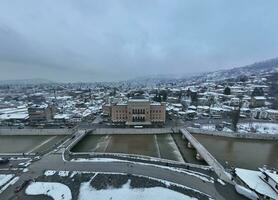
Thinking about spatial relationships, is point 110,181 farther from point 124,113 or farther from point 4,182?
point 124,113

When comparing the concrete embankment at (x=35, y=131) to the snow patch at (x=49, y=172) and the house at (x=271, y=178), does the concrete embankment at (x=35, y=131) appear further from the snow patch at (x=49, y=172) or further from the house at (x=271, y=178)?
the house at (x=271, y=178)

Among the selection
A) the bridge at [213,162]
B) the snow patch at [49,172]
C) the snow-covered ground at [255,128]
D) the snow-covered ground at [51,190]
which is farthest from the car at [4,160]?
the snow-covered ground at [255,128]

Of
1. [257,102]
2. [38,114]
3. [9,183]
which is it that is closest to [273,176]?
[9,183]

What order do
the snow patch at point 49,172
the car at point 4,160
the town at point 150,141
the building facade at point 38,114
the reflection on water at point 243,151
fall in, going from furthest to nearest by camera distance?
1. the building facade at point 38,114
2. the reflection on water at point 243,151
3. the car at point 4,160
4. the town at point 150,141
5. the snow patch at point 49,172

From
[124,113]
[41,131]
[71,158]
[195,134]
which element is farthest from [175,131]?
[41,131]

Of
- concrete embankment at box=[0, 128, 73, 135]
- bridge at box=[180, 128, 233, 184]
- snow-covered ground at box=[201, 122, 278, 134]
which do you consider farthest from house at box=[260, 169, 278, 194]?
concrete embankment at box=[0, 128, 73, 135]
